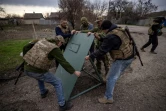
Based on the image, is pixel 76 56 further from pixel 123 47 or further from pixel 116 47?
pixel 123 47

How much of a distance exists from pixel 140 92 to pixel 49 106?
7.52 ft

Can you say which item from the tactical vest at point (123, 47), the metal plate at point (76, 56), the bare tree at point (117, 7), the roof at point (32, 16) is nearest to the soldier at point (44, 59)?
the metal plate at point (76, 56)

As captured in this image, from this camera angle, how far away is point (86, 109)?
8.29 ft

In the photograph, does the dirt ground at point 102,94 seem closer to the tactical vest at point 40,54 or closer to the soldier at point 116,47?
the soldier at point 116,47

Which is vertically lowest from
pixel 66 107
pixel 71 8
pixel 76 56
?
pixel 66 107

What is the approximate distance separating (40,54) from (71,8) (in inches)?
481

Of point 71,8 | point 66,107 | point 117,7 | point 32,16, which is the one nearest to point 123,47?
point 66,107

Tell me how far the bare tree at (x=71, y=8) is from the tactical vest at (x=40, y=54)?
11.9 metres

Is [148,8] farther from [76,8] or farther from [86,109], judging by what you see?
[86,109]

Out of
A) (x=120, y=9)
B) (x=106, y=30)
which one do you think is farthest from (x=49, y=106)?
(x=120, y=9)

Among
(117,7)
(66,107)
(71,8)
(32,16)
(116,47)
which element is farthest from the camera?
(32,16)

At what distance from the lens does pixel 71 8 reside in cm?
1307

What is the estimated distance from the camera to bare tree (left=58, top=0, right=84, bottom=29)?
42.4 ft

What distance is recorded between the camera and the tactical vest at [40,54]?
2.06 m
